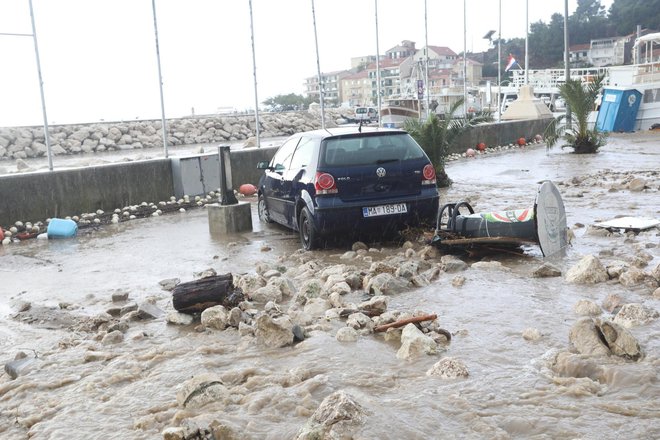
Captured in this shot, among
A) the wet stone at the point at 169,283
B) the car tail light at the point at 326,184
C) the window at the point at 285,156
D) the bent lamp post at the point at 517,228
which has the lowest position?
the wet stone at the point at 169,283

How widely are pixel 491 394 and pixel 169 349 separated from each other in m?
2.49

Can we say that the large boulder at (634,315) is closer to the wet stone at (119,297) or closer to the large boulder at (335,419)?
the large boulder at (335,419)

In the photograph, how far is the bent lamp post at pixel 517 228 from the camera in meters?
7.49

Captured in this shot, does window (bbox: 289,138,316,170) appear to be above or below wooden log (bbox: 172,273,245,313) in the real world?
above

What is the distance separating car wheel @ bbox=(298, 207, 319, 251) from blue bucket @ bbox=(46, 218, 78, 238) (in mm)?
4321

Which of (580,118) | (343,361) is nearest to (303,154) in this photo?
(343,361)

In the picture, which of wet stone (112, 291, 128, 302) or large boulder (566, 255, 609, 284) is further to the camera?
wet stone (112, 291, 128, 302)

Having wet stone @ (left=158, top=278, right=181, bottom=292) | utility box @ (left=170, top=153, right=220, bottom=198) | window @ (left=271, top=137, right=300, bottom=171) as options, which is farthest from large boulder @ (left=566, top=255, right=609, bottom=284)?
utility box @ (left=170, top=153, right=220, bottom=198)

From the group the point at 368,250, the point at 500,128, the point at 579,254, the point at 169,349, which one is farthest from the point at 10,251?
the point at 500,128

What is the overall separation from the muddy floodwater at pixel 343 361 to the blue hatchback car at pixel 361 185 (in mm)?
388

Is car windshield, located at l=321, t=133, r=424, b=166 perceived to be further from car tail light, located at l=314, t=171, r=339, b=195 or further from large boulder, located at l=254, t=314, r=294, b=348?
large boulder, located at l=254, t=314, r=294, b=348

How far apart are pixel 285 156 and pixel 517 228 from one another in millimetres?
3955

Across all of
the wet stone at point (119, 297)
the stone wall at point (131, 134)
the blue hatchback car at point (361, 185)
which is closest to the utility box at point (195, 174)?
the blue hatchback car at point (361, 185)

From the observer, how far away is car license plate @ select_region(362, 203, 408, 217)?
8.74m
